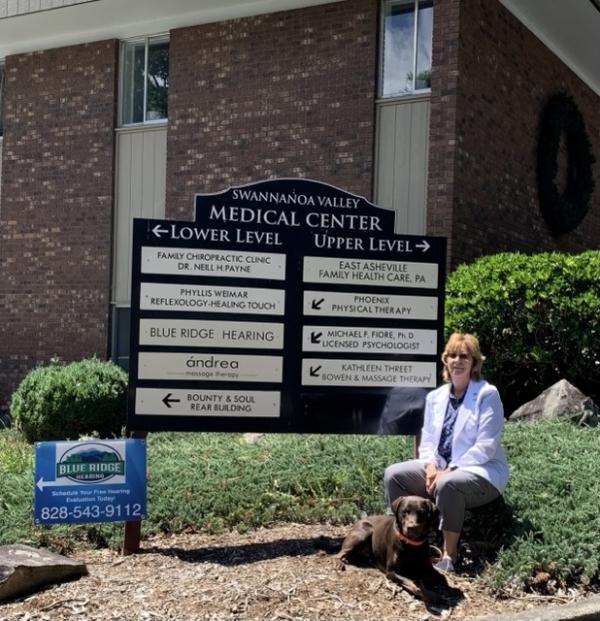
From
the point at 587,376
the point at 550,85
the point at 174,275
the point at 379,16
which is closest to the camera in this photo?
the point at 174,275

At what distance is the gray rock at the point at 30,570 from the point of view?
5297 millimetres

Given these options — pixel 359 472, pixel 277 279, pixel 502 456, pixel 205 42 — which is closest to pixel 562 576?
pixel 502 456

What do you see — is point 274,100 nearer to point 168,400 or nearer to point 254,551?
point 168,400

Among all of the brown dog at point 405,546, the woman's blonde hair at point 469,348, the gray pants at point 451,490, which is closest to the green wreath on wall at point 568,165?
the woman's blonde hair at point 469,348

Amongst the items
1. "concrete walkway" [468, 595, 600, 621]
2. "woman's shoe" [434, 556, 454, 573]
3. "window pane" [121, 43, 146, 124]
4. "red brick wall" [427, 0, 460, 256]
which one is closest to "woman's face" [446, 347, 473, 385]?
"woman's shoe" [434, 556, 454, 573]

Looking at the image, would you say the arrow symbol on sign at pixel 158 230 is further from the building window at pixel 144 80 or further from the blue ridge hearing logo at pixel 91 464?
the building window at pixel 144 80

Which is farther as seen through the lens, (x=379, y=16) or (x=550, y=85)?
(x=550, y=85)

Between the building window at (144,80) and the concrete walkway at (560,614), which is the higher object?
the building window at (144,80)

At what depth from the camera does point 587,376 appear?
1047cm

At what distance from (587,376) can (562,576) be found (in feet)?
17.6

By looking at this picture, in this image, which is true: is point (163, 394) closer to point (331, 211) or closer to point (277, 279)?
point (277, 279)

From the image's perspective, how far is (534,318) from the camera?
34.1 ft

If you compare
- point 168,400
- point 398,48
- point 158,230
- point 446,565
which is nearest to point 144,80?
point 398,48

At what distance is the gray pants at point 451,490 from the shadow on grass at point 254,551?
1.85 feet
